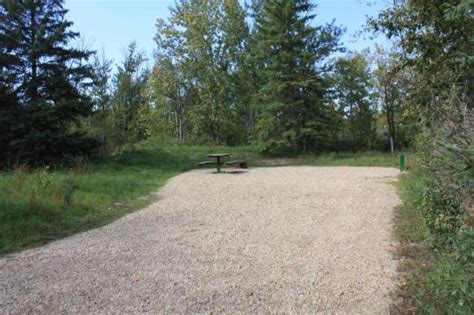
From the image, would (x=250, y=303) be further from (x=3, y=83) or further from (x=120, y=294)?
(x=3, y=83)

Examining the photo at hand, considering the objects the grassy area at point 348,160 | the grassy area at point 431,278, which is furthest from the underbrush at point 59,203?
the grassy area at point 348,160

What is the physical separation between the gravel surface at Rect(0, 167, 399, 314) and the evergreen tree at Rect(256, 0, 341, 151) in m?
13.3

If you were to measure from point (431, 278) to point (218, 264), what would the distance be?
7.16 ft

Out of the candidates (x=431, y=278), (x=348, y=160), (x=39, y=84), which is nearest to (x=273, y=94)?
(x=348, y=160)

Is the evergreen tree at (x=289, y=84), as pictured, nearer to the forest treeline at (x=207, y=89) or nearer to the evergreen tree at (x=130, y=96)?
the forest treeline at (x=207, y=89)

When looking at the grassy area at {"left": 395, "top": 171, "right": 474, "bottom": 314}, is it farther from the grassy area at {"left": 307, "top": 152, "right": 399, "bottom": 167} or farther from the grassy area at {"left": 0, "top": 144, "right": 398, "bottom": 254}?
the grassy area at {"left": 307, "top": 152, "right": 399, "bottom": 167}

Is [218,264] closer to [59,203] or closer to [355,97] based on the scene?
[59,203]

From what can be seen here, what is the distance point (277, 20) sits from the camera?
69.9ft

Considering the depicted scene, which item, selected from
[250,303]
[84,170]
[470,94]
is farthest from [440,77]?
[84,170]

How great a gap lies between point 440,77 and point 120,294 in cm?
541

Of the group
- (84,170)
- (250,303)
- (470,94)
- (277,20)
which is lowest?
(250,303)

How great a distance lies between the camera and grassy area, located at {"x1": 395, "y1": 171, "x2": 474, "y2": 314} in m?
2.81

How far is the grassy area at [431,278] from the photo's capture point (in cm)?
281

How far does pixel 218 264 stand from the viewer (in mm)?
4430
